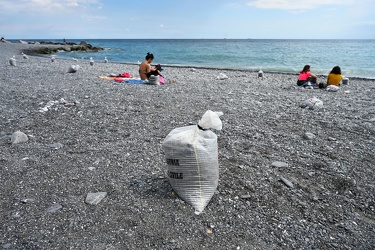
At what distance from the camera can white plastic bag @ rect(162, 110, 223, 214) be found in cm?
311

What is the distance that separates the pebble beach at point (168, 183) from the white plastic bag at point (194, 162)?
0.14 metres

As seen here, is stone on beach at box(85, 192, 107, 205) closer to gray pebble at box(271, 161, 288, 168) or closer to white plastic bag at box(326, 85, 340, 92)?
gray pebble at box(271, 161, 288, 168)

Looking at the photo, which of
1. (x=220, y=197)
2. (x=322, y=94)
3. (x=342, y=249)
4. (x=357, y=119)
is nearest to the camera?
(x=342, y=249)

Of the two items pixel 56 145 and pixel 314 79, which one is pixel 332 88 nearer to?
pixel 314 79

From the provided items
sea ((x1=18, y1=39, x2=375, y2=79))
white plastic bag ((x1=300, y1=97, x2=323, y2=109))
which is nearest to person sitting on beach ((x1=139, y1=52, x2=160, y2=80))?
white plastic bag ((x1=300, y1=97, x2=323, y2=109))

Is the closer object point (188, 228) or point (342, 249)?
point (342, 249)

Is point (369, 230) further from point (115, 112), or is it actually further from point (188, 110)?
point (115, 112)

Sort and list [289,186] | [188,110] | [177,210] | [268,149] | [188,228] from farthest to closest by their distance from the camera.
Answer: [188,110], [268,149], [289,186], [177,210], [188,228]

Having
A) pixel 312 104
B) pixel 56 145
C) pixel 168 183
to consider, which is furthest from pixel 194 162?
pixel 312 104

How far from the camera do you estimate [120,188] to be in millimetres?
3605

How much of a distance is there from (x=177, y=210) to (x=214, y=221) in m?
0.46

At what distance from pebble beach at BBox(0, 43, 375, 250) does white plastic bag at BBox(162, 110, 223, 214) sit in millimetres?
142

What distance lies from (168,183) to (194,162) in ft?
2.54

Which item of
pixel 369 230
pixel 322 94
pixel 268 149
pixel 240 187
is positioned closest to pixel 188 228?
pixel 240 187
